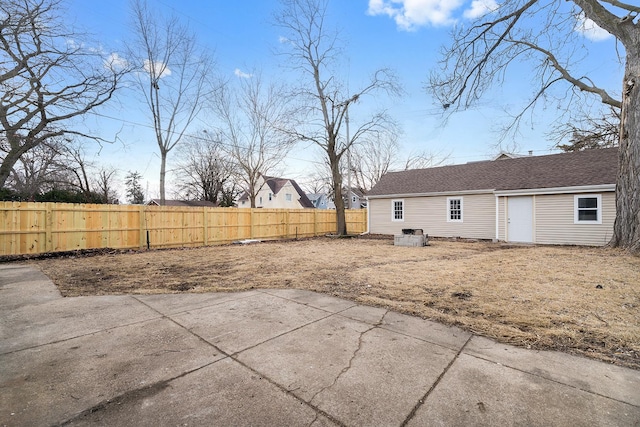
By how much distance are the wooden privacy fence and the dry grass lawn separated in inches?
45.7

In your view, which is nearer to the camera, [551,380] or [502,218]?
[551,380]

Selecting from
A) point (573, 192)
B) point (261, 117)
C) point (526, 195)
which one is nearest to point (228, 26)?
point (261, 117)

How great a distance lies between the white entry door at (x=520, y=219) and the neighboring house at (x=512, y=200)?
1.4 inches

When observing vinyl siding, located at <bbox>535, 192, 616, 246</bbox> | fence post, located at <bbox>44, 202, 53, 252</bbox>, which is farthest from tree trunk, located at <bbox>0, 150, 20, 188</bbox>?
vinyl siding, located at <bbox>535, 192, 616, 246</bbox>

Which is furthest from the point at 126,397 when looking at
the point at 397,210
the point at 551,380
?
the point at 397,210

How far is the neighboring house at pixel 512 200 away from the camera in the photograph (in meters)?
11.2

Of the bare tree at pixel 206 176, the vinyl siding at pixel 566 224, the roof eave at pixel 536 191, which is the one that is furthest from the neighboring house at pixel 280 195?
the vinyl siding at pixel 566 224

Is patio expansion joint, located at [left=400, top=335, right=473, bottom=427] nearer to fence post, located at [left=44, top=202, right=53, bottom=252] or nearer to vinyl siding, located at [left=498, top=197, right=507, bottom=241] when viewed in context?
fence post, located at [left=44, top=202, right=53, bottom=252]

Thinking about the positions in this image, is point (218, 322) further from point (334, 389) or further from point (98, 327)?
point (334, 389)

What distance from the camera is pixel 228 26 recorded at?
11.3 meters

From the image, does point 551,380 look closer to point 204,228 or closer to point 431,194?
point 204,228

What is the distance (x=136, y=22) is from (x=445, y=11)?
15242 millimetres

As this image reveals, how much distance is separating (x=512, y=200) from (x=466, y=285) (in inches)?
407

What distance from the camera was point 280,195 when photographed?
126 feet
